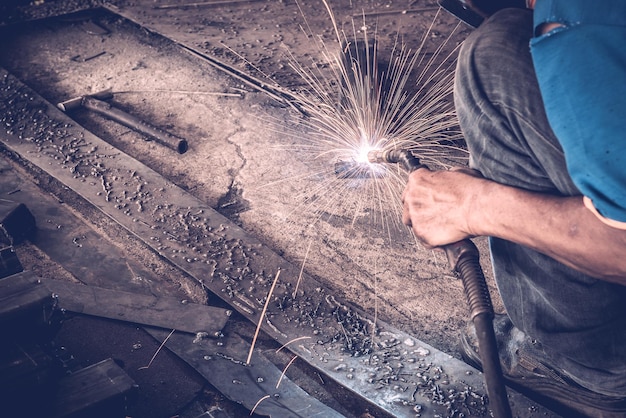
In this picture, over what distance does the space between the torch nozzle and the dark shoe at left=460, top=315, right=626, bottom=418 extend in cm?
A: 61

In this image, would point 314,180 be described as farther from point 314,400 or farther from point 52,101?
point 52,101

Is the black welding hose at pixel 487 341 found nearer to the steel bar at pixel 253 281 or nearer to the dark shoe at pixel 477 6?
the steel bar at pixel 253 281

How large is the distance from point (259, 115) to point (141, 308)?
145 cm

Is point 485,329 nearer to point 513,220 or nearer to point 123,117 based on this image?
point 513,220

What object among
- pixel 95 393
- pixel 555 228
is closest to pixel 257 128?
pixel 95 393

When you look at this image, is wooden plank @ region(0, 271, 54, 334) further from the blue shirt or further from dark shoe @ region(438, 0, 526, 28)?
dark shoe @ region(438, 0, 526, 28)

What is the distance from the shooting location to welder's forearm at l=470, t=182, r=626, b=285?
122 cm

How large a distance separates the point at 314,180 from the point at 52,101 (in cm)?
165

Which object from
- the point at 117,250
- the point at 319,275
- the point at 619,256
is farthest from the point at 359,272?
the point at 619,256

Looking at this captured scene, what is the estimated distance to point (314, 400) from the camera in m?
1.81

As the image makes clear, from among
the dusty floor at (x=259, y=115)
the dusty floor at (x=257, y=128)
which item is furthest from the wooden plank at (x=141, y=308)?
the dusty floor at (x=257, y=128)

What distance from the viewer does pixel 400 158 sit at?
5.97 ft

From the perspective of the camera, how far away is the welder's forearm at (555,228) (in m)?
1.22

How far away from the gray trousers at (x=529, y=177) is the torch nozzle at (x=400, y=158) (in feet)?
0.63
